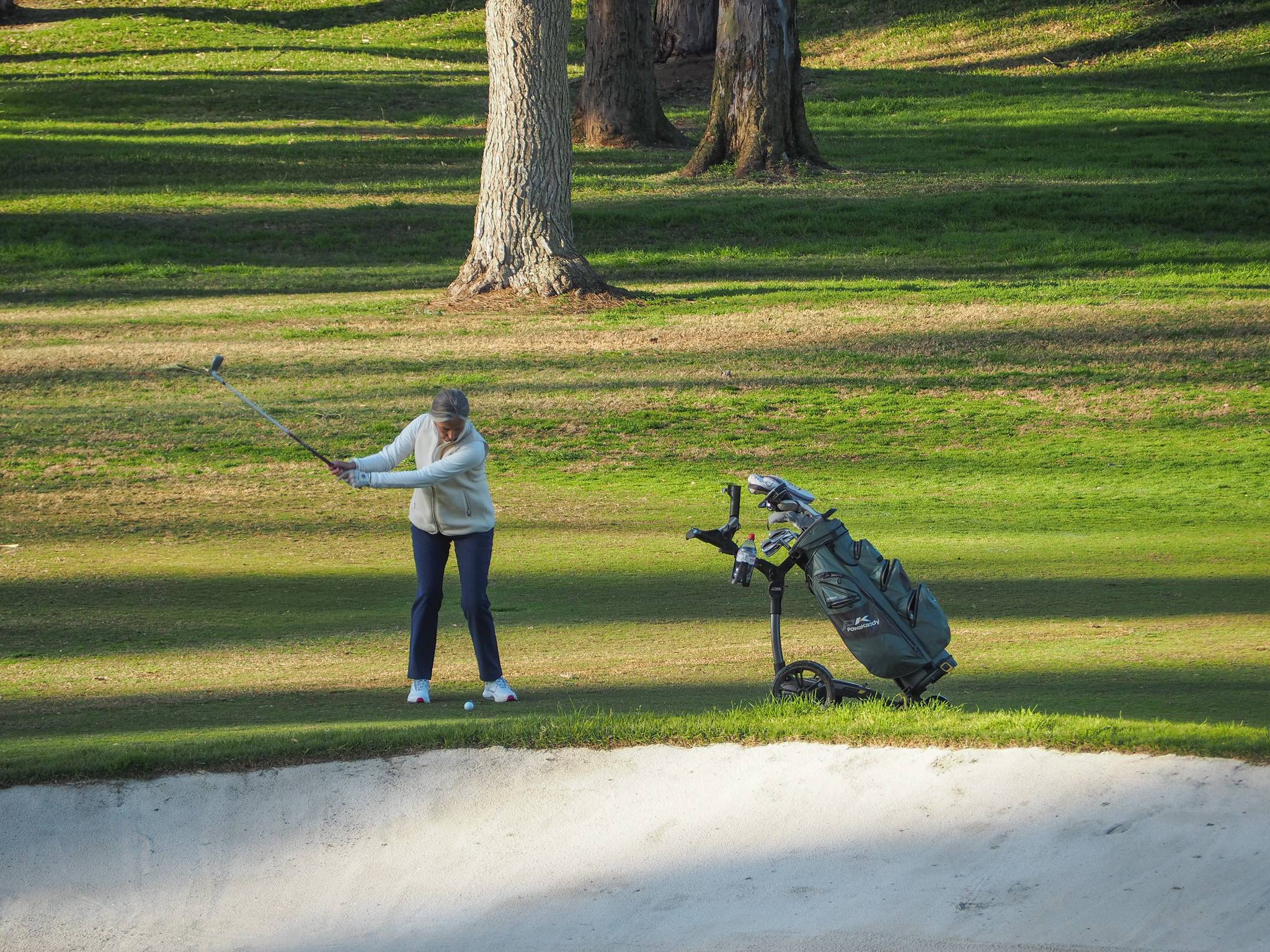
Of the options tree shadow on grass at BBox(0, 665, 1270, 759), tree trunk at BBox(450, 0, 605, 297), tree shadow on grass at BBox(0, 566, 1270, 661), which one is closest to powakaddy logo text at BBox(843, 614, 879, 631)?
tree shadow on grass at BBox(0, 665, 1270, 759)

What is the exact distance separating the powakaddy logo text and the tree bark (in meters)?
25.3

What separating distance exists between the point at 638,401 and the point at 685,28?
927 inches

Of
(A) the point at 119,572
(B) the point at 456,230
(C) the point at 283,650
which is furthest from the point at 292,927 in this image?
(B) the point at 456,230

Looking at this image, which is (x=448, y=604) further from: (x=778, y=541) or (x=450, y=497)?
(x=778, y=541)

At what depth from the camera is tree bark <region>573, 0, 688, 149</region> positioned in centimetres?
3105

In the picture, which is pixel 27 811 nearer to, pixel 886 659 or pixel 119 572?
pixel 886 659

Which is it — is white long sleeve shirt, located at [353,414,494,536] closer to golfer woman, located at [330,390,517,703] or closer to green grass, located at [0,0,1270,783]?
golfer woman, located at [330,390,517,703]

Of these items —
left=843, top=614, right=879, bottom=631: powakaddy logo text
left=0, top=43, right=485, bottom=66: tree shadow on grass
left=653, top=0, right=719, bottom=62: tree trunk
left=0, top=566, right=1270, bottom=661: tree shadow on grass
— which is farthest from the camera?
left=653, top=0, right=719, bottom=62: tree trunk

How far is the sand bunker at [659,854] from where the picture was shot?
5785 mm

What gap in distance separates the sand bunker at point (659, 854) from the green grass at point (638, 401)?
0.25 metres

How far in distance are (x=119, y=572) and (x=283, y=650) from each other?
2895 millimetres

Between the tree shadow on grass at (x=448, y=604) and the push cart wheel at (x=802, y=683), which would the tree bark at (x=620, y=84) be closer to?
the tree shadow on grass at (x=448, y=604)

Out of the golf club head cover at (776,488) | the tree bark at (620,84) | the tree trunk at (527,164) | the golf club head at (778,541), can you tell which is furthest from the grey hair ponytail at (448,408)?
the tree bark at (620,84)

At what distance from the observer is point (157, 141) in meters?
31.6
